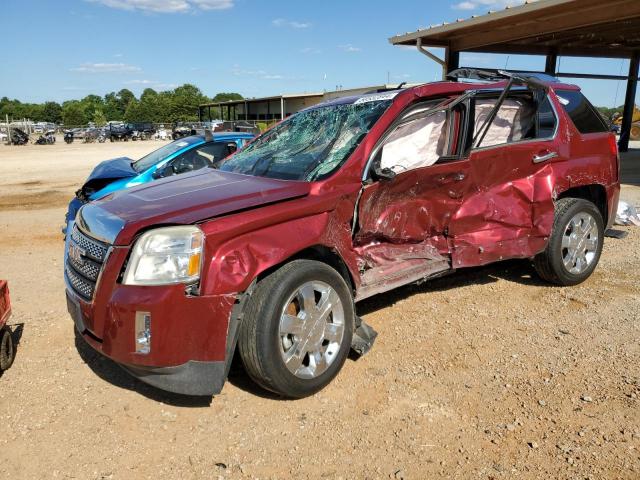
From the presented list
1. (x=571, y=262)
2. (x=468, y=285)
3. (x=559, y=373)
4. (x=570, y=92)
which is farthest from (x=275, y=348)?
(x=570, y=92)

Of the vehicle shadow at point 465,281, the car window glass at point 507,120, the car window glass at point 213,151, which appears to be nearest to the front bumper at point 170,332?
the vehicle shadow at point 465,281

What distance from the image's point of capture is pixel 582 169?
491 centimetres

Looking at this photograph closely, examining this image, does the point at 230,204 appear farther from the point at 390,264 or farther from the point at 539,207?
the point at 539,207

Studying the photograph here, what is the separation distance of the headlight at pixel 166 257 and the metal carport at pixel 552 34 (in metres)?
11.1

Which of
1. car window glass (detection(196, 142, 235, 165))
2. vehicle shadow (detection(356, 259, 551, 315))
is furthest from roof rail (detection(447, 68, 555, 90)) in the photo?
car window glass (detection(196, 142, 235, 165))

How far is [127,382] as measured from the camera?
3.43 m

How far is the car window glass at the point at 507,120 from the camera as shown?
444cm

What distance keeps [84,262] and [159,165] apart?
4050 millimetres

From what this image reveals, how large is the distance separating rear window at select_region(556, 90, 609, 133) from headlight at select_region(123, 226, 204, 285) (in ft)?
13.0

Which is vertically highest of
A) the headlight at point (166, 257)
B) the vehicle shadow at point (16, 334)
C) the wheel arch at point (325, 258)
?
the headlight at point (166, 257)

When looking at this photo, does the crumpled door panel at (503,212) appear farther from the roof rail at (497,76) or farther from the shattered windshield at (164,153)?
the shattered windshield at (164,153)

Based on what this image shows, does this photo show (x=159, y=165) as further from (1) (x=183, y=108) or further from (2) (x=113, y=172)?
(1) (x=183, y=108)

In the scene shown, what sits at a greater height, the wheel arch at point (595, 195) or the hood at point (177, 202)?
the hood at point (177, 202)

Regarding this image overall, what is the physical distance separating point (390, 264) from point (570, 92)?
286 cm
